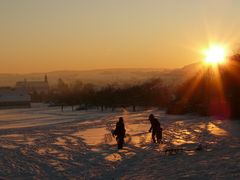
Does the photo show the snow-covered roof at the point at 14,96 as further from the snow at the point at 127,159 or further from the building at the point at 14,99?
the snow at the point at 127,159

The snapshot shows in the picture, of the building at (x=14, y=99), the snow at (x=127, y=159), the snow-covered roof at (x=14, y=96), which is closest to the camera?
the snow at (x=127, y=159)

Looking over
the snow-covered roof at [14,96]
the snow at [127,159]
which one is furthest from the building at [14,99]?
the snow at [127,159]

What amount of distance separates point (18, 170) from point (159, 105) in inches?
2310

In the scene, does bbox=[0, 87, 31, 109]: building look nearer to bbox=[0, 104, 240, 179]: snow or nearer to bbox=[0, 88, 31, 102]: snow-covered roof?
bbox=[0, 88, 31, 102]: snow-covered roof

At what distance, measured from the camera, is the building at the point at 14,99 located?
5172 inches

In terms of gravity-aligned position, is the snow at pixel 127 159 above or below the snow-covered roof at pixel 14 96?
below

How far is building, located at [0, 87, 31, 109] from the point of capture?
431 feet

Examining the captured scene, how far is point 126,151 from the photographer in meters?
19.8

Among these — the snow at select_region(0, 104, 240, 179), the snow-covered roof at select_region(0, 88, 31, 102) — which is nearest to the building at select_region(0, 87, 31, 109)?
the snow-covered roof at select_region(0, 88, 31, 102)

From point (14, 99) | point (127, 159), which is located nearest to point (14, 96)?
point (14, 99)

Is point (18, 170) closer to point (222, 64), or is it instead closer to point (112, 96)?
point (222, 64)

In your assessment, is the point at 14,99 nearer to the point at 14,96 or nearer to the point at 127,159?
the point at 14,96

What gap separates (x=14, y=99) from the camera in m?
135

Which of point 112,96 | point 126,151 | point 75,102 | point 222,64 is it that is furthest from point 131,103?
point 126,151
